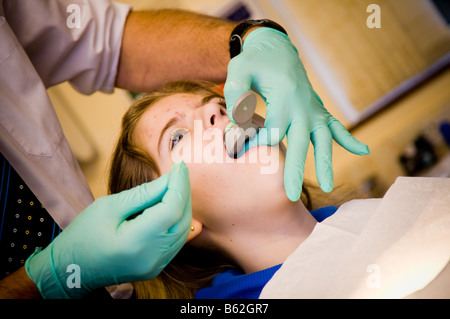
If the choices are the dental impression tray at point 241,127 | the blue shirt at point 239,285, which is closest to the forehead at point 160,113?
the dental impression tray at point 241,127

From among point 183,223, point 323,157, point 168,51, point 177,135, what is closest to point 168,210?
point 183,223

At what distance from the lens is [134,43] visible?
1.45 m

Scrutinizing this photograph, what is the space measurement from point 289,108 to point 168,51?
0.62 m

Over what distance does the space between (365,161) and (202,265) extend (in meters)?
1.69

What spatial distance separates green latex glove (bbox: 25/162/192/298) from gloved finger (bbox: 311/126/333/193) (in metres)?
0.39

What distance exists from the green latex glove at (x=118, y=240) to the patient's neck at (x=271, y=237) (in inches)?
10.7

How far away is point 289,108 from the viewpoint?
1.09 meters

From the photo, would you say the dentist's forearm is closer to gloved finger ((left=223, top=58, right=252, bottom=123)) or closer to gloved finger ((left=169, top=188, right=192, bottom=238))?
gloved finger ((left=223, top=58, right=252, bottom=123))

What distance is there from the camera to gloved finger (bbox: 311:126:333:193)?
1.00 m

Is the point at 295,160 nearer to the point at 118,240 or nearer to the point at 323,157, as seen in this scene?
the point at 323,157

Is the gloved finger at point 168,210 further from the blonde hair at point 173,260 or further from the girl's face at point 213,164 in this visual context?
the blonde hair at point 173,260

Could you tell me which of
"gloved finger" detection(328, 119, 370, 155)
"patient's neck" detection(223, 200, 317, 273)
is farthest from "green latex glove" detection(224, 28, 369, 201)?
"patient's neck" detection(223, 200, 317, 273)

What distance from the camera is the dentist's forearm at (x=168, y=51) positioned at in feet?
4.67
